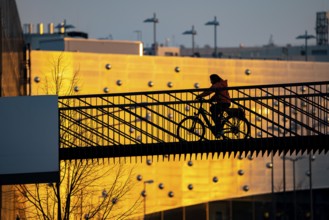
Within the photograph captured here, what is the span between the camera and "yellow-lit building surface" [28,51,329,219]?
75.5 m

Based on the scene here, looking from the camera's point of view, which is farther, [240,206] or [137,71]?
[240,206]

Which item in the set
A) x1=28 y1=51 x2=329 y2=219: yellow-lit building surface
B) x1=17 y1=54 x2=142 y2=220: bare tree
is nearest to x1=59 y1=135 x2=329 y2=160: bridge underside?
x1=17 y1=54 x2=142 y2=220: bare tree

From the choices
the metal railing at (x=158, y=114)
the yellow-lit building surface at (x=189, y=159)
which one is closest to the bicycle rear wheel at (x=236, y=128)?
the metal railing at (x=158, y=114)

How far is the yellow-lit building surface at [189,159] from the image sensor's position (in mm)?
75500

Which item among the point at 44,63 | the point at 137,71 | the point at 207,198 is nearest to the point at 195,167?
the point at 207,198

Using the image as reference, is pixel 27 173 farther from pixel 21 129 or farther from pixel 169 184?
pixel 169 184

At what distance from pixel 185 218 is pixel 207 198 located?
89.9 inches

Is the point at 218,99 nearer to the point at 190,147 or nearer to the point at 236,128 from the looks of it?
the point at 236,128

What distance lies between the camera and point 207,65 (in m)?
82.9

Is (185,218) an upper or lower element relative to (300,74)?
lower

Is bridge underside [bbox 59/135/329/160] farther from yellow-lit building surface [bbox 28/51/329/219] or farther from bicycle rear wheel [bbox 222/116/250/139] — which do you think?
yellow-lit building surface [bbox 28/51/329/219]

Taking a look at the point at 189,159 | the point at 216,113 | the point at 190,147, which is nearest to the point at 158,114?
the point at 190,147

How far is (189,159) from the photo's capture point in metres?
77.1

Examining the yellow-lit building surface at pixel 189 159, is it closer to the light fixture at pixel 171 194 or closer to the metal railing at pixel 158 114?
the light fixture at pixel 171 194
